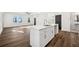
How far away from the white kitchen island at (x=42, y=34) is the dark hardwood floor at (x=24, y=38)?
69 millimetres

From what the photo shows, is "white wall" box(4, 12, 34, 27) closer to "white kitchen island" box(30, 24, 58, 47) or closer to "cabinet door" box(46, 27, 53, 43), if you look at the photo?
"white kitchen island" box(30, 24, 58, 47)

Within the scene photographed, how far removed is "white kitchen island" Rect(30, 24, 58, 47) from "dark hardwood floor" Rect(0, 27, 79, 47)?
0.23 feet

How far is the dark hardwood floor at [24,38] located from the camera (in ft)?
5.48

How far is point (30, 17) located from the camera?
5.66 feet

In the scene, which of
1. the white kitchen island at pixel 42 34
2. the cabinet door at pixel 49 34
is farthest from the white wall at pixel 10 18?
the cabinet door at pixel 49 34

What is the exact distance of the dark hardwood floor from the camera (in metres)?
1.67

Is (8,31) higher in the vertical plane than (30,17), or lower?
lower

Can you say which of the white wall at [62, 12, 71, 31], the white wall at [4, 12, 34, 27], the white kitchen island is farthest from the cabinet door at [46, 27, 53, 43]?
the white wall at [4, 12, 34, 27]

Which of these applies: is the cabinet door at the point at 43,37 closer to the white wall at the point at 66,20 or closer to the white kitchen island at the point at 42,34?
the white kitchen island at the point at 42,34

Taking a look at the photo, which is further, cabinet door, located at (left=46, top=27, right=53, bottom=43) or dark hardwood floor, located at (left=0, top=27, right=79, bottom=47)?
cabinet door, located at (left=46, top=27, right=53, bottom=43)
